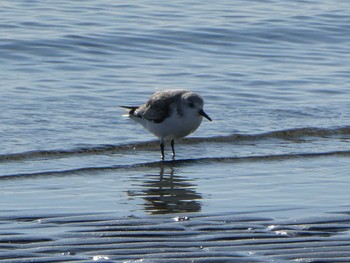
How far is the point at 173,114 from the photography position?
395 inches

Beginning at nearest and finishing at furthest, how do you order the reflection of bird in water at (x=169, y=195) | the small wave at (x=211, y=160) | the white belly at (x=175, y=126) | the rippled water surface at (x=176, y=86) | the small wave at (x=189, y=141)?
the reflection of bird in water at (x=169, y=195)
the rippled water surface at (x=176, y=86)
the small wave at (x=211, y=160)
the small wave at (x=189, y=141)
the white belly at (x=175, y=126)

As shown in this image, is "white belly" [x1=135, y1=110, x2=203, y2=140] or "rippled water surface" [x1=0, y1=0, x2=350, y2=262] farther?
"white belly" [x1=135, y1=110, x2=203, y2=140]

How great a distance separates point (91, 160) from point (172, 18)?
958 cm

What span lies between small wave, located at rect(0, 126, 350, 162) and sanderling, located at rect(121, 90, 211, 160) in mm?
495

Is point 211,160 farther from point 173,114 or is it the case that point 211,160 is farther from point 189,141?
point 189,141

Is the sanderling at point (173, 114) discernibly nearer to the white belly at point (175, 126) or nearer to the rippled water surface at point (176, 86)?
the white belly at point (175, 126)

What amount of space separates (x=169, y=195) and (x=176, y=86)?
5.99 meters

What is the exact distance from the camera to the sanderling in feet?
32.7

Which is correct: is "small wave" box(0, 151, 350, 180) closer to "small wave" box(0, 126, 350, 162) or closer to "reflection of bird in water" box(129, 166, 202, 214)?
"reflection of bird in water" box(129, 166, 202, 214)

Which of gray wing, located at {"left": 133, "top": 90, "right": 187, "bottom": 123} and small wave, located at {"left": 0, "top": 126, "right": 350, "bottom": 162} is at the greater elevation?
gray wing, located at {"left": 133, "top": 90, "right": 187, "bottom": 123}

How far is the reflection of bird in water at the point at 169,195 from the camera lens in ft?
24.1

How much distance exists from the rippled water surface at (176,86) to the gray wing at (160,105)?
0.44 m

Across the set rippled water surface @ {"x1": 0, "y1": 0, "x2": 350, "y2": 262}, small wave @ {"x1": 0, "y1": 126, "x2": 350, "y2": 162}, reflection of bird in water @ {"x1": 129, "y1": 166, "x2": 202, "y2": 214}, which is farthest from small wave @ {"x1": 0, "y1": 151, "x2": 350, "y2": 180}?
small wave @ {"x1": 0, "y1": 126, "x2": 350, "y2": 162}

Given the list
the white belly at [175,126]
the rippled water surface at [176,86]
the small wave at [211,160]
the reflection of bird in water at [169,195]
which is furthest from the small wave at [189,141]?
the reflection of bird in water at [169,195]
